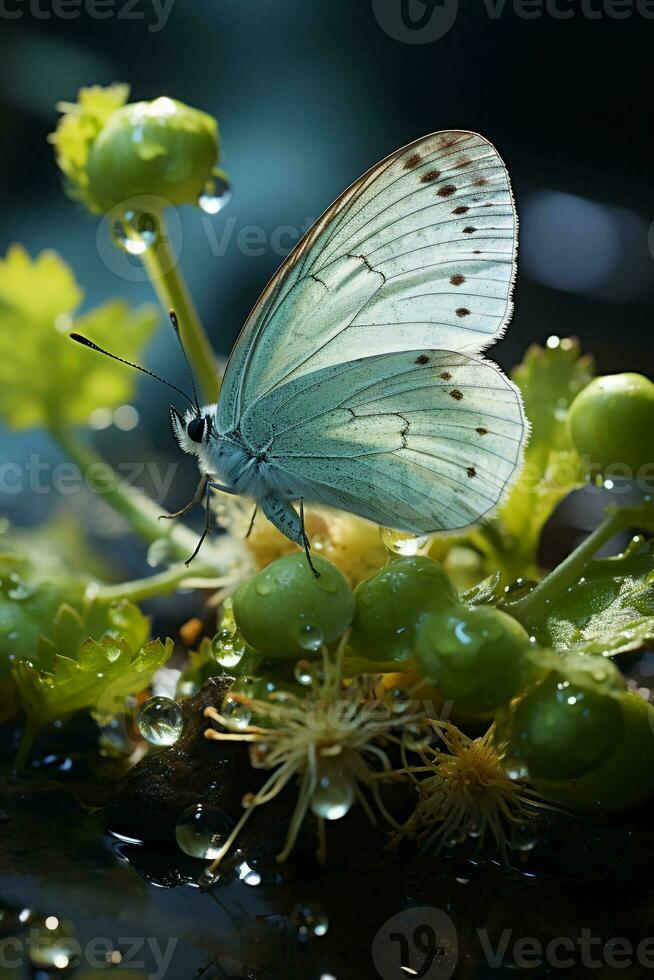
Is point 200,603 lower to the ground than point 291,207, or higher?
lower

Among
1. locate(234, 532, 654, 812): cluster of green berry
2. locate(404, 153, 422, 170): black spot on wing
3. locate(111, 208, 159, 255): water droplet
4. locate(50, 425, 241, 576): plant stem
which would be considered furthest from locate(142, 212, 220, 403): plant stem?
locate(234, 532, 654, 812): cluster of green berry

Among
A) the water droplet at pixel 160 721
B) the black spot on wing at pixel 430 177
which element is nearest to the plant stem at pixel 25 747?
the water droplet at pixel 160 721

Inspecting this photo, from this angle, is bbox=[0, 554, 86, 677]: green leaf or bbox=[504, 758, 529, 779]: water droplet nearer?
bbox=[504, 758, 529, 779]: water droplet

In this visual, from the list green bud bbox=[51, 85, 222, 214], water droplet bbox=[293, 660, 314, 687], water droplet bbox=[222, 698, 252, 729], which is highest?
green bud bbox=[51, 85, 222, 214]

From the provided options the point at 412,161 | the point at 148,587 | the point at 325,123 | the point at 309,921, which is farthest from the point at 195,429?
the point at 325,123

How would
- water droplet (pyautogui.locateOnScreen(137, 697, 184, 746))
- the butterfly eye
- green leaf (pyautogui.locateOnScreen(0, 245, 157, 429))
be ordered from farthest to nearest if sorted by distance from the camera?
green leaf (pyautogui.locateOnScreen(0, 245, 157, 429)) < the butterfly eye < water droplet (pyautogui.locateOnScreen(137, 697, 184, 746))

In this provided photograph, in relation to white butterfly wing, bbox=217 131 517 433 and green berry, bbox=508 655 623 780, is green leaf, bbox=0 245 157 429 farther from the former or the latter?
green berry, bbox=508 655 623 780

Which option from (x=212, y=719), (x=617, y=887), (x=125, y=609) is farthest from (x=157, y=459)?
(x=617, y=887)

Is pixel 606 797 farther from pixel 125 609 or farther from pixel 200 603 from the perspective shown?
pixel 200 603
